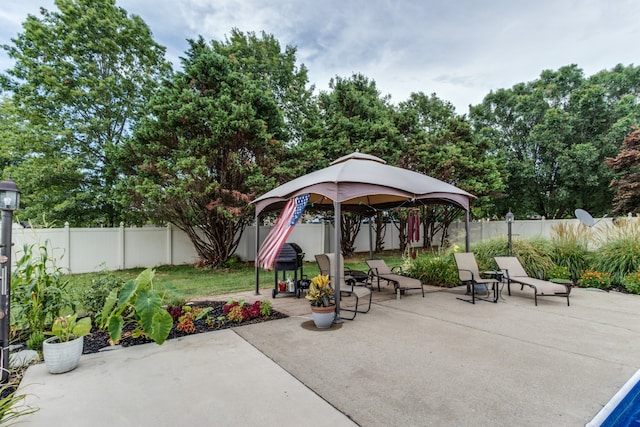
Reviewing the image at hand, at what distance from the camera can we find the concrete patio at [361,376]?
92.4 inches

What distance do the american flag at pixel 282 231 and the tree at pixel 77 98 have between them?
265 inches

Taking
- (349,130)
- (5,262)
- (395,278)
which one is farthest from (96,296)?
(349,130)

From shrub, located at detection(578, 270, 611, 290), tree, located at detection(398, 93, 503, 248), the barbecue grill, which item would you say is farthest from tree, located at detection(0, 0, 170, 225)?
shrub, located at detection(578, 270, 611, 290)

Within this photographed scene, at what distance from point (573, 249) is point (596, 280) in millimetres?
958

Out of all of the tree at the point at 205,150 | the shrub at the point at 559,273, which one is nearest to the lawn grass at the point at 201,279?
the tree at the point at 205,150

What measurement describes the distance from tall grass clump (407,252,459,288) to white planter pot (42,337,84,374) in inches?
275

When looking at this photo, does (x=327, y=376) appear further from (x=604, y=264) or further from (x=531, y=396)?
(x=604, y=264)

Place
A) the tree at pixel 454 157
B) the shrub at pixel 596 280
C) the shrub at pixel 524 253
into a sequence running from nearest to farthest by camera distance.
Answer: the shrub at pixel 596 280
the shrub at pixel 524 253
the tree at pixel 454 157

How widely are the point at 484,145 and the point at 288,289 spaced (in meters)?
12.6

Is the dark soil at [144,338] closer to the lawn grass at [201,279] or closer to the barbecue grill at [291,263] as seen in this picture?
the barbecue grill at [291,263]

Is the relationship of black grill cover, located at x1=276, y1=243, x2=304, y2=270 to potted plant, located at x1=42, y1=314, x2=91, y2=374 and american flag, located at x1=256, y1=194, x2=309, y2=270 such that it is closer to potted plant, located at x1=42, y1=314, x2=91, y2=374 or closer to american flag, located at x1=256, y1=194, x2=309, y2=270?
american flag, located at x1=256, y1=194, x2=309, y2=270

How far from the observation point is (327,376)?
2979mm

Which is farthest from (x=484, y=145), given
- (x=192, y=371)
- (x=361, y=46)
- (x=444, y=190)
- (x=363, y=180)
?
(x=192, y=371)

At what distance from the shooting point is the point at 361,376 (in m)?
2.96
